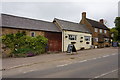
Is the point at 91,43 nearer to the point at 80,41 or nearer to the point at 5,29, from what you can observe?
the point at 80,41

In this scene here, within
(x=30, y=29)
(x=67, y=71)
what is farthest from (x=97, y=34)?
(x=67, y=71)

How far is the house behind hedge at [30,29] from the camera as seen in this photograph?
17916mm

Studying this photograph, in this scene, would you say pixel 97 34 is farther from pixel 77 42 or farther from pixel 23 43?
pixel 23 43

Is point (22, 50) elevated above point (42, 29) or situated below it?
below

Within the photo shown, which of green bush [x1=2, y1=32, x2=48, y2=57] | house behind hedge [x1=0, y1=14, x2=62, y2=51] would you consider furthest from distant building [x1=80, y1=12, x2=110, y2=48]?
green bush [x1=2, y1=32, x2=48, y2=57]

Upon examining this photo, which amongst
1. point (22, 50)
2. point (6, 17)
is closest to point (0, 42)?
point (22, 50)

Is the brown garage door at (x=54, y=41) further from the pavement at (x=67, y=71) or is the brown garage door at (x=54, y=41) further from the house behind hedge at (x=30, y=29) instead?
the pavement at (x=67, y=71)

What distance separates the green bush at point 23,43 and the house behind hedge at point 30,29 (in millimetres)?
959

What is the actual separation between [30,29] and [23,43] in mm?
2944

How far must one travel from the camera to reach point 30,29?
65.2 feet

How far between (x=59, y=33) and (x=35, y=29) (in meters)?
5.85

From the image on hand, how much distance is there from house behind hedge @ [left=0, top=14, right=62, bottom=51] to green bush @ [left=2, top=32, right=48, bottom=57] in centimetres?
96

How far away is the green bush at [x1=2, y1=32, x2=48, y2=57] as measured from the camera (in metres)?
17.2

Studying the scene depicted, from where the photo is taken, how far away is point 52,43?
23016mm
